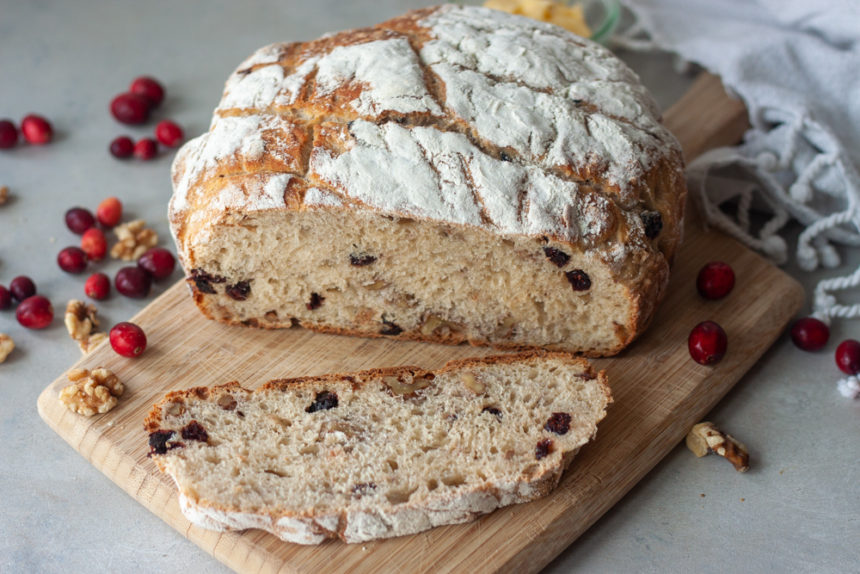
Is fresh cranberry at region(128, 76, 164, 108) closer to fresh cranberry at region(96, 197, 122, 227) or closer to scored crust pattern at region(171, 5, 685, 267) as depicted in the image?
fresh cranberry at region(96, 197, 122, 227)

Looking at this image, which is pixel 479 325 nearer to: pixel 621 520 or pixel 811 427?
pixel 621 520

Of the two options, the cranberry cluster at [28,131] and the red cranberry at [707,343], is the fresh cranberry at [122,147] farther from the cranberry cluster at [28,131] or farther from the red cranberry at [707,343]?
the red cranberry at [707,343]

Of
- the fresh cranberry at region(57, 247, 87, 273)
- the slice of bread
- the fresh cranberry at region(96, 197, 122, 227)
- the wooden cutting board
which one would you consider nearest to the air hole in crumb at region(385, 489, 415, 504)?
the slice of bread

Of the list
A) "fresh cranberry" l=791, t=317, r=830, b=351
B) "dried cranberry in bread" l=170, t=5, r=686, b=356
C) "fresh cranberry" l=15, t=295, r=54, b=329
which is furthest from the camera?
"fresh cranberry" l=15, t=295, r=54, b=329

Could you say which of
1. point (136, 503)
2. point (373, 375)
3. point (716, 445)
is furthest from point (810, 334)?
point (136, 503)

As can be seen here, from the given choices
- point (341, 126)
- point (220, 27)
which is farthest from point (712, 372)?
point (220, 27)
